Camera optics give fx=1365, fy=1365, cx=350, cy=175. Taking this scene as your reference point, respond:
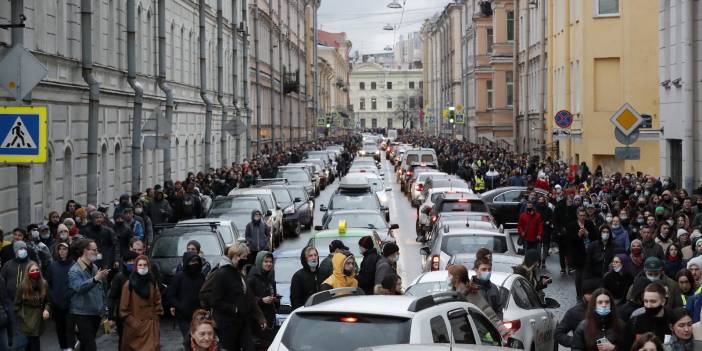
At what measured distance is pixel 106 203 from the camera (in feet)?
109

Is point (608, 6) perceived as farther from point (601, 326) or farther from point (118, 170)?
point (601, 326)

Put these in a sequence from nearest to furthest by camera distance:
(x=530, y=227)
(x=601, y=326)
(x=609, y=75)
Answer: (x=601, y=326) < (x=530, y=227) < (x=609, y=75)

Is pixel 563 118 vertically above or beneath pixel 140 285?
above

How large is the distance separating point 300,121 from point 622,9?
62.6 meters

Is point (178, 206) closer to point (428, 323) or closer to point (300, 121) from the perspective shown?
point (428, 323)

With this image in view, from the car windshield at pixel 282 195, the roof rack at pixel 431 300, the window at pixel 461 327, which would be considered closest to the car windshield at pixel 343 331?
the roof rack at pixel 431 300

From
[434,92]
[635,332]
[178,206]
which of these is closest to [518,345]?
[635,332]

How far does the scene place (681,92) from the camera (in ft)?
101

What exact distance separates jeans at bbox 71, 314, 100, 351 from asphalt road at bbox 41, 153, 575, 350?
2.14m

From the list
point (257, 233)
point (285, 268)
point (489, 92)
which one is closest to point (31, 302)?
Result: point (285, 268)

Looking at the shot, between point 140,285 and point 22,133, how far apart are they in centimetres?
277

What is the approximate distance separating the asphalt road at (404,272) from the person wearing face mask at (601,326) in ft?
23.5

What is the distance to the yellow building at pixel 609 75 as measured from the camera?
44.4 m

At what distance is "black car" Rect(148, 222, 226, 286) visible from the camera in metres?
20.5
